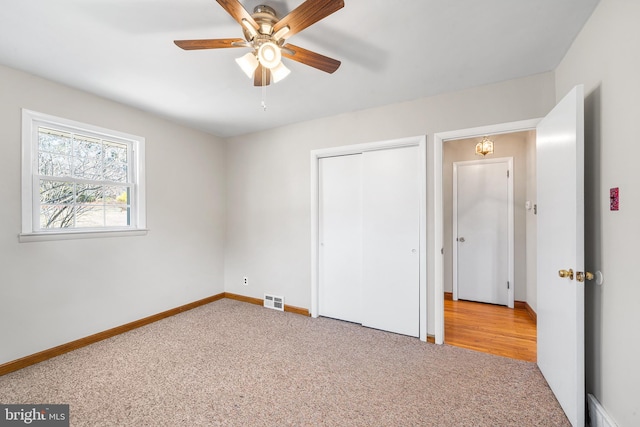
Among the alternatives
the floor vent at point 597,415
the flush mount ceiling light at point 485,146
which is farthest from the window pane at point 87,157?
the flush mount ceiling light at point 485,146

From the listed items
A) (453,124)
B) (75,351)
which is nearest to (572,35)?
(453,124)

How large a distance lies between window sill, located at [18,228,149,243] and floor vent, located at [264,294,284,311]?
1.73 meters

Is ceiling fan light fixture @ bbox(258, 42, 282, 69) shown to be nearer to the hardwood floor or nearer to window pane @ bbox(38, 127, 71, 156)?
window pane @ bbox(38, 127, 71, 156)

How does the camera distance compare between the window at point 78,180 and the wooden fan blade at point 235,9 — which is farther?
the window at point 78,180

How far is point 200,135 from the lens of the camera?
381cm

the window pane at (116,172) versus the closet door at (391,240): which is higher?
the window pane at (116,172)

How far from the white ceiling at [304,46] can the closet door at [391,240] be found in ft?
2.34

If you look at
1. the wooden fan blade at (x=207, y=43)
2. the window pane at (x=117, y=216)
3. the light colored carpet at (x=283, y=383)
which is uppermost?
the wooden fan blade at (x=207, y=43)

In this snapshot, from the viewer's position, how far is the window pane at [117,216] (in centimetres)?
291

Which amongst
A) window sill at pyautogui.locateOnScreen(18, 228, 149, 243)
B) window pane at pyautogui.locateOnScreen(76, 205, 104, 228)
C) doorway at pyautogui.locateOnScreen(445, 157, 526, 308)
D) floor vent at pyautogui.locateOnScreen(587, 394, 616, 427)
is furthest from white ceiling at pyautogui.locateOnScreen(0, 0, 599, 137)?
floor vent at pyautogui.locateOnScreen(587, 394, 616, 427)

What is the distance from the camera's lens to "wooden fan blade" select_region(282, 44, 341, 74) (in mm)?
1628

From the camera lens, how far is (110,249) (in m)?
2.83

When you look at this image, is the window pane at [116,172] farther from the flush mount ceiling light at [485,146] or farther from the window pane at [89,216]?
the flush mount ceiling light at [485,146]

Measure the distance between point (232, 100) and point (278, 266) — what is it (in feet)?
6.99
